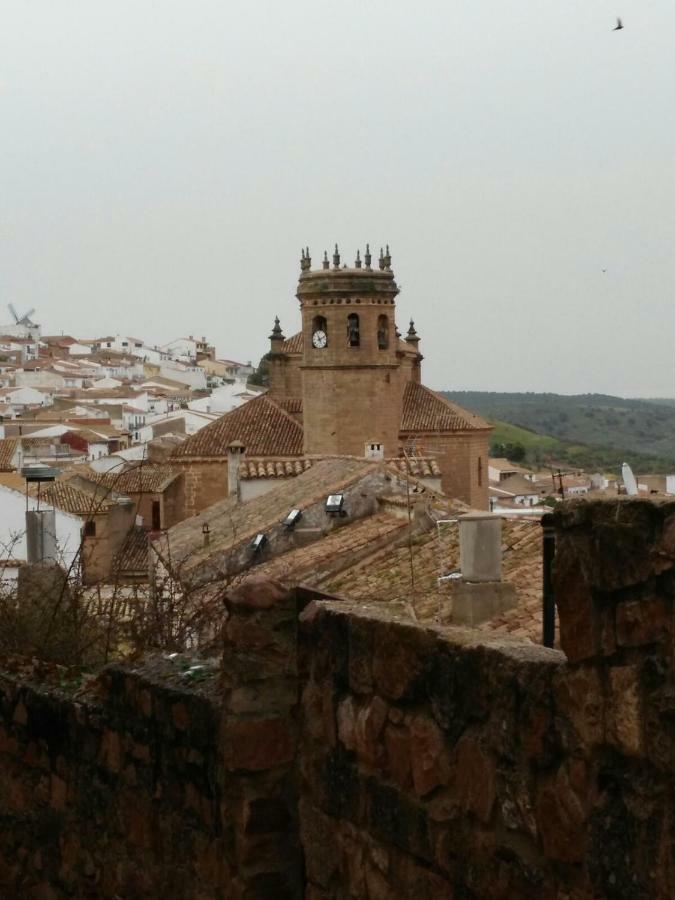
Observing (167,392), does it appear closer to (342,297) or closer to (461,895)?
(342,297)

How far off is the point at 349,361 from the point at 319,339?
1.43 m

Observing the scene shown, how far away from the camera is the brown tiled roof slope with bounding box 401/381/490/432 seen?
5688cm

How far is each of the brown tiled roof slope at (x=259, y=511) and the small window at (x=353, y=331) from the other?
75.0 ft

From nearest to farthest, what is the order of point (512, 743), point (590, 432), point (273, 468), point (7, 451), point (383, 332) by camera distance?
point (512, 743) < point (273, 468) < point (383, 332) < point (7, 451) < point (590, 432)

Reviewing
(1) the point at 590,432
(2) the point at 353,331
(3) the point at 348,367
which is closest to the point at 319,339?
(2) the point at 353,331

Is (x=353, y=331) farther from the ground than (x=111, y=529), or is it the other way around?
(x=353, y=331)

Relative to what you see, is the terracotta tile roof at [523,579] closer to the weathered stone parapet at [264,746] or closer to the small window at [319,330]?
the weathered stone parapet at [264,746]

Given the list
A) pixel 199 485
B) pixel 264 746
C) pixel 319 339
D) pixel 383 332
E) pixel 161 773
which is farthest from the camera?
pixel 383 332

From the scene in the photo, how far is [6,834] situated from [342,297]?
50046 millimetres

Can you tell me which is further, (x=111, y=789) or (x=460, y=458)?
(x=460, y=458)

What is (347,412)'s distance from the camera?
55094 millimetres

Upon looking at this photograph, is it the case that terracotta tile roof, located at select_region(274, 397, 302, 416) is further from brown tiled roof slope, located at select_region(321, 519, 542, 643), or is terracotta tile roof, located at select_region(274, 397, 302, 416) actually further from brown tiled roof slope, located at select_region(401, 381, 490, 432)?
brown tiled roof slope, located at select_region(321, 519, 542, 643)

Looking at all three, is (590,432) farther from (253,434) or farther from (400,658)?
A: (400,658)

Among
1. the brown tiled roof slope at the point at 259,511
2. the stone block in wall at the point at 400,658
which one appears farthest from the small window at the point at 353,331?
the stone block in wall at the point at 400,658
